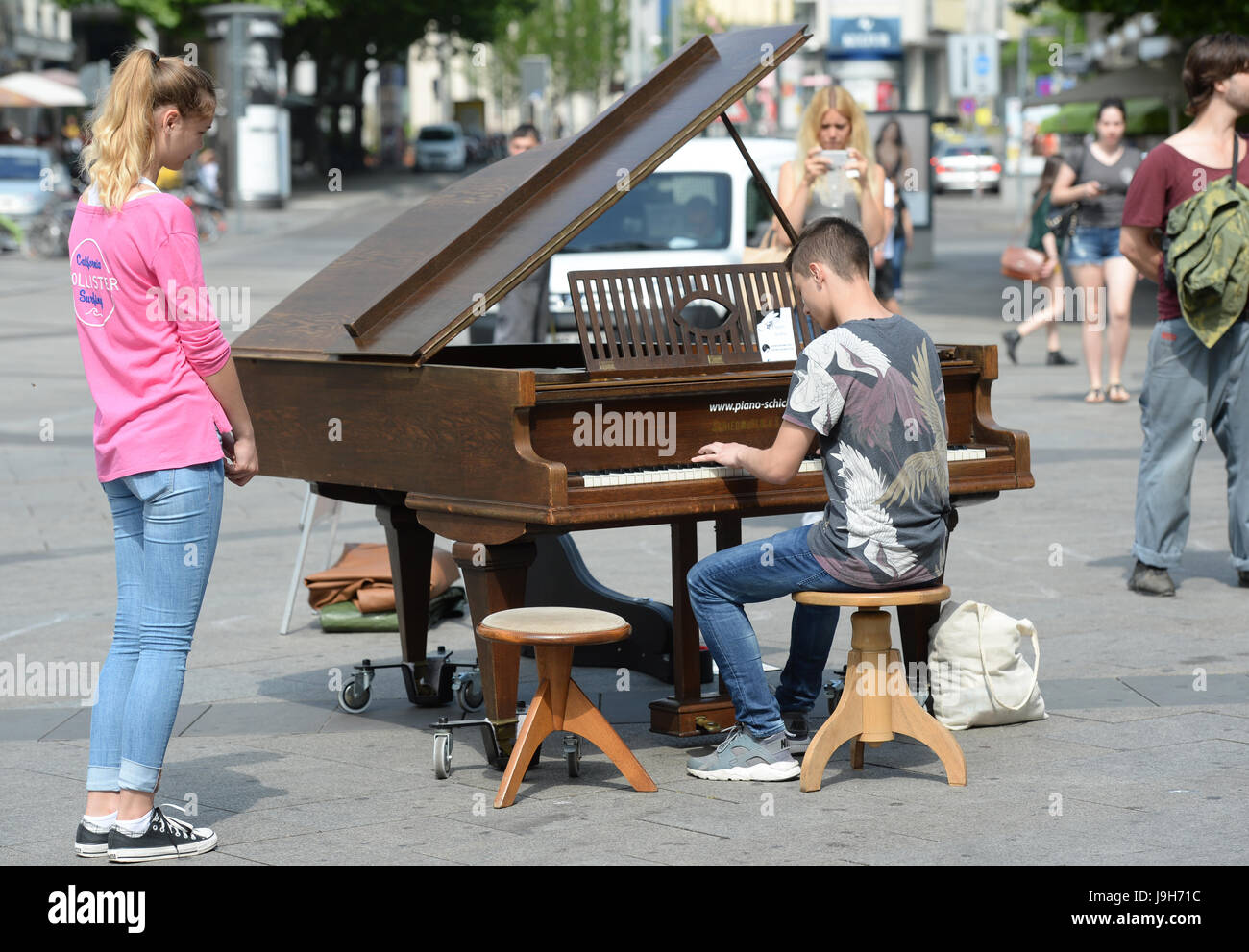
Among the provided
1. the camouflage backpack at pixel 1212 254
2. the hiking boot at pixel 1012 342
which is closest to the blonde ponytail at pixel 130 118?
the camouflage backpack at pixel 1212 254

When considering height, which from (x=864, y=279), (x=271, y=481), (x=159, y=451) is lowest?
(x=271, y=481)

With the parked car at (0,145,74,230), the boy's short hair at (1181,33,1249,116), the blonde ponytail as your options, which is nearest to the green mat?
the blonde ponytail

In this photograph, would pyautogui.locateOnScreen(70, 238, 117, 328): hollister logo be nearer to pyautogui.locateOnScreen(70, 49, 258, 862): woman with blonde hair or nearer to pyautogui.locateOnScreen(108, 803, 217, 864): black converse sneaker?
pyautogui.locateOnScreen(70, 49, 258, 862): woman with blonde hair

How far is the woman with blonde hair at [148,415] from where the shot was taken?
14.2 ft

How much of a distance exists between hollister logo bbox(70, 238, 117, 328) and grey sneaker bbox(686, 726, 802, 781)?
2026mm

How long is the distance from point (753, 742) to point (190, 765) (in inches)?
64.3

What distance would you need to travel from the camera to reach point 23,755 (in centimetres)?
558

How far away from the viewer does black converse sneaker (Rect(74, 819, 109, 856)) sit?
4523 millimetres

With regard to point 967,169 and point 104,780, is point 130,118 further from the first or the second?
point 967,169

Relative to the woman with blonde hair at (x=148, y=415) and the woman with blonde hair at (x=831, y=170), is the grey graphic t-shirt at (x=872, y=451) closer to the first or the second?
the woman with blonde hair at (x=148, y=415)

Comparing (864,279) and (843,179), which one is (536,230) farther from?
(843,179)

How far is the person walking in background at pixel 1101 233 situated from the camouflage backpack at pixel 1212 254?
5773 millimetres
